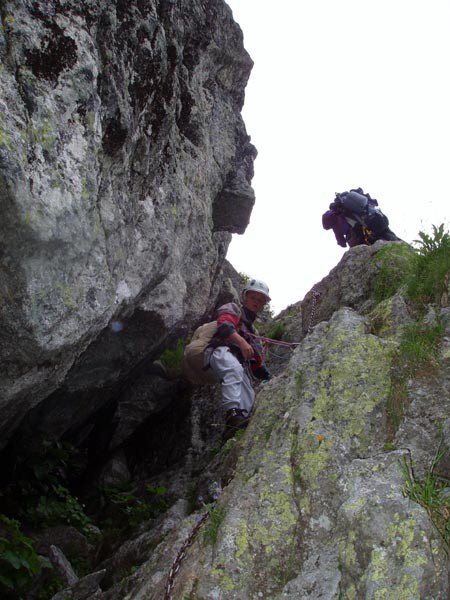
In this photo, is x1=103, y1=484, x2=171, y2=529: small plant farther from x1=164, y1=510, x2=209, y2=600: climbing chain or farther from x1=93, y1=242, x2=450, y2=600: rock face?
x1=164, y1=510, x2=209, y2=600: climbing chain

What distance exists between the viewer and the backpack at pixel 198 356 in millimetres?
8484

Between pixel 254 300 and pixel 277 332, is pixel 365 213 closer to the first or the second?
pixel 277 332

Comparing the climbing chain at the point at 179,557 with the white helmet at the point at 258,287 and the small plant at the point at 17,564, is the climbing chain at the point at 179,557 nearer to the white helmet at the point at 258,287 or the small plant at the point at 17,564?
the small plant at the point at 17,564

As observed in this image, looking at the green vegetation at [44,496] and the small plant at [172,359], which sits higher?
the small plant at [172,359]

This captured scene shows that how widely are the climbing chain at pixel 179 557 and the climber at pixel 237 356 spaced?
2104 millimetres

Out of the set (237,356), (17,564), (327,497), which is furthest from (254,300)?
(17,564)

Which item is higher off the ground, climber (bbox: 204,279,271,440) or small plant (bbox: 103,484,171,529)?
climber (bbox: 204,279,271,440)

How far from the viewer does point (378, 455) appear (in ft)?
17.4

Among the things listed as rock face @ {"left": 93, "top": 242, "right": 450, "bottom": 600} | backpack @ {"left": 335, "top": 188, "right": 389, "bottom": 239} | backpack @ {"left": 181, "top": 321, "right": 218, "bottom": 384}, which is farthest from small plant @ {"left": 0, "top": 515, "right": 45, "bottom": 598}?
backpack @ {"left": 335, "top": 188, "right": 389, "bottom": 239}

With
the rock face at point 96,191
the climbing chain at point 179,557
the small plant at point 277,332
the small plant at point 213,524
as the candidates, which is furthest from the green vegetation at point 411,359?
the small plant at point 277,332

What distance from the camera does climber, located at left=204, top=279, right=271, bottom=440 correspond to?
7781mm

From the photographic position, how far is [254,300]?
923cm

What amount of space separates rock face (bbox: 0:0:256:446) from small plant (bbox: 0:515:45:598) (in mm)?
1653

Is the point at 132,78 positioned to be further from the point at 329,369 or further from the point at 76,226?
the point at 329,369
